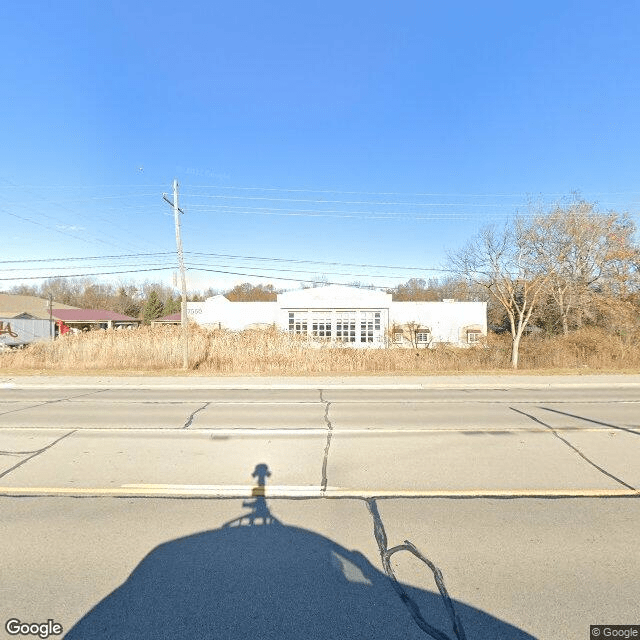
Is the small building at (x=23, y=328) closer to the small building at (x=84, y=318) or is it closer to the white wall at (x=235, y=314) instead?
the small building at (x=84, y=318)

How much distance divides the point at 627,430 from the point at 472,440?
334 cm

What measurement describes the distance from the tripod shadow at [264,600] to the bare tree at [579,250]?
31.7m

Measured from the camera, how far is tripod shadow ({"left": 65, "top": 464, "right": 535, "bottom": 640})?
2525mm

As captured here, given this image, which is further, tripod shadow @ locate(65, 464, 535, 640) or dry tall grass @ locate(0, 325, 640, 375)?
dry tall grass @ locate(0, 325, 640, 375)

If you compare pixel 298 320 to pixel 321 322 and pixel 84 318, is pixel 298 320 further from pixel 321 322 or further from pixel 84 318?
pixel 84 318

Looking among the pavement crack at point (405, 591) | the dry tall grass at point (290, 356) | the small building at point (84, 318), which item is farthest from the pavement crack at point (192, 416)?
the small building at point (84, 318)

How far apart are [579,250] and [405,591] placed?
37093mm

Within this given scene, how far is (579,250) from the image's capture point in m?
32.0

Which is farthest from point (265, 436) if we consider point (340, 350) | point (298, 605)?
point (340, 350)

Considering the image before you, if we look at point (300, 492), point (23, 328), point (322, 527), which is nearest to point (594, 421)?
point (300, 492)

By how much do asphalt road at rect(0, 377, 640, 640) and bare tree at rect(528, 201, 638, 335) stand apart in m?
27.0

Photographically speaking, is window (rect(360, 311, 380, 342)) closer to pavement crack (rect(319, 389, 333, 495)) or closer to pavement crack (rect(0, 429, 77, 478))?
pavement crack (rect(319, 389, 333, 495))

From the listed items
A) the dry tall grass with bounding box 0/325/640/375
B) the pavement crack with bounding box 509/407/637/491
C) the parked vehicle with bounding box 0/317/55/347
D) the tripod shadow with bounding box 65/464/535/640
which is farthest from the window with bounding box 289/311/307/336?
the tripod shadow with bounding box 65/464/535/640

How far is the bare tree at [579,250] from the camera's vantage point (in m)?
29.9
